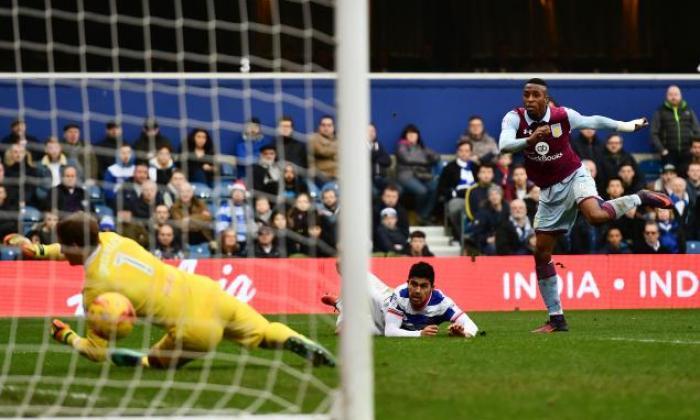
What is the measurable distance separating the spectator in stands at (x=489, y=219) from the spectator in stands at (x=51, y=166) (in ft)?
20.0

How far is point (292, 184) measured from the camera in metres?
18.0

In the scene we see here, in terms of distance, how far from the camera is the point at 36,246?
10477 mm

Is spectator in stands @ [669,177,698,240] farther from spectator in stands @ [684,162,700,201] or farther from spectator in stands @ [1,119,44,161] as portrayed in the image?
spectator in stands @ [1,119,44,161]

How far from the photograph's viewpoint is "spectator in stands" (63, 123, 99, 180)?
54.1 feet

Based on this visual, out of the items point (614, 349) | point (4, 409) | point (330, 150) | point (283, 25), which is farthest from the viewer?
point (283, 25)

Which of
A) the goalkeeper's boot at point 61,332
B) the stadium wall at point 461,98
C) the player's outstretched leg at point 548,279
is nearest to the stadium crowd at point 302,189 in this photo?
the stadium wall at point 461,98

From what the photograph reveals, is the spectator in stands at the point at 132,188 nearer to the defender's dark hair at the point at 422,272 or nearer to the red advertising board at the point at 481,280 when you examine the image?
the red advertising board at the point at 481,280

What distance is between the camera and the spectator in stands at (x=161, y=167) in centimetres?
1589

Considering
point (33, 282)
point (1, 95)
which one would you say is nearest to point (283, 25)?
point (1, 95)

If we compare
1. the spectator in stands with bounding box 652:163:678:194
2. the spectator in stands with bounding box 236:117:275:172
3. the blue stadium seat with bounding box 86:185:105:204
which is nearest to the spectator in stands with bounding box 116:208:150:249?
the blue stadium seat with bounding box 86:185:105:204

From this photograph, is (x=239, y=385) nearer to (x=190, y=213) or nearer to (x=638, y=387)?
(x=638, y=387)

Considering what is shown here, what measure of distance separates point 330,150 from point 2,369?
611cm

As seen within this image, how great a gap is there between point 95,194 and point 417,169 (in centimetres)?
587

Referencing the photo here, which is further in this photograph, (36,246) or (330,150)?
(330,150)
